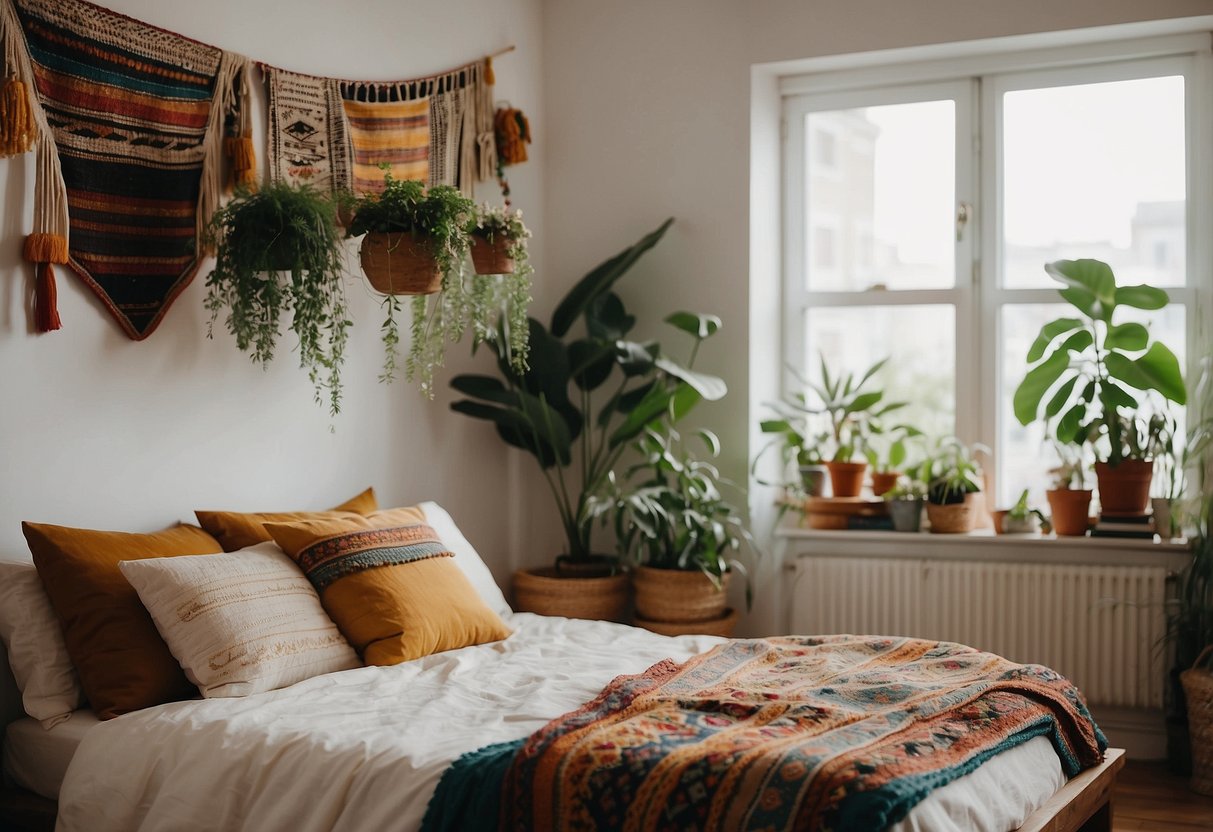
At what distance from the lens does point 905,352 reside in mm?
4473

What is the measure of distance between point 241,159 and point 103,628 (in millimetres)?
1280

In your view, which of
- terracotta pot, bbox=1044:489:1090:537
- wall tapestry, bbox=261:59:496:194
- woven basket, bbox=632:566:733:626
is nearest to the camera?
wall tapestry, bbox=261:59:496:194

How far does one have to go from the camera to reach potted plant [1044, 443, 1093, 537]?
4066 millimetres

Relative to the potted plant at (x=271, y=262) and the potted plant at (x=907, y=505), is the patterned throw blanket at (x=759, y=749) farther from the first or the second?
the potted plant at (x=907, y=505)

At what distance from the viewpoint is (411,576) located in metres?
3.00

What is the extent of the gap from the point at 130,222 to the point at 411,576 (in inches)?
43.7

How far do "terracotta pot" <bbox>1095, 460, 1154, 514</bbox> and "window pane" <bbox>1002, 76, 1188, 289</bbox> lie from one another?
704 millimetres

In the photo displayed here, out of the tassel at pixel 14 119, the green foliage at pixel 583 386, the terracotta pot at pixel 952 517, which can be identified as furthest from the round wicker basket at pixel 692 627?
the tassel at pixel 14 119

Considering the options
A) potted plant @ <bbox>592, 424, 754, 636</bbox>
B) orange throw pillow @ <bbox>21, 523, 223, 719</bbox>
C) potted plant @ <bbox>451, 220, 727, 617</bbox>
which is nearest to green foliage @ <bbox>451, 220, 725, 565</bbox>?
potted plant @ <bbox>451, 220, 727, 617</bbox>

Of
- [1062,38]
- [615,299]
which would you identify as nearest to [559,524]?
[615,299]

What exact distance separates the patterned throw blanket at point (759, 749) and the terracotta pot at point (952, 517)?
1.52m

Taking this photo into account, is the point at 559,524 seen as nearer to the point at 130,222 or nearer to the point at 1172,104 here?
the point at 130,222

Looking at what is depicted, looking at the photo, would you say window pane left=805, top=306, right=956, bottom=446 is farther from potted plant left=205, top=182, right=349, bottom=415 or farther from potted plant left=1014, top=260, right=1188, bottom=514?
potted plant left=205, top=182, right=349, bottom=415

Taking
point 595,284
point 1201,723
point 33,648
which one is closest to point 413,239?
point 595,284
